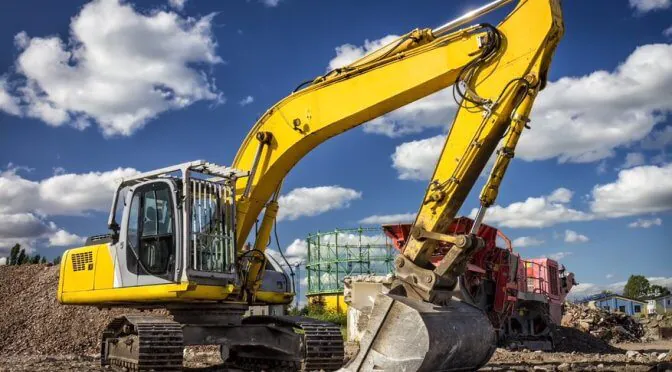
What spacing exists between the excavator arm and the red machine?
5485 mm

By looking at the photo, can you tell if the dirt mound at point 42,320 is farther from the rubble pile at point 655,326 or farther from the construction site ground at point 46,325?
the rubble pile at point 655,326

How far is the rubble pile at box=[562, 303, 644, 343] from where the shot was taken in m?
28.6

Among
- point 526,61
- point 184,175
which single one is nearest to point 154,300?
point 184,175

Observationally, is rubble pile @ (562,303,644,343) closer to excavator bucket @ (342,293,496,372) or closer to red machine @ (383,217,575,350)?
red machine @ (383,217,575,350)

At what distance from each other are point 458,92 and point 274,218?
3704mm

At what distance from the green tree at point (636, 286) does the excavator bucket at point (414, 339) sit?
78.2 m

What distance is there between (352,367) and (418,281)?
103 cm

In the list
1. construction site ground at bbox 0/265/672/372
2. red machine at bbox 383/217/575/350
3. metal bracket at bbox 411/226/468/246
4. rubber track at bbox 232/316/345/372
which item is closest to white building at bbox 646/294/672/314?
red machine at bbox 383/217/575/350

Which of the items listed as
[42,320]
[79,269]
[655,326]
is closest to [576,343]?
[655,326]

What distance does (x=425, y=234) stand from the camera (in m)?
6.74

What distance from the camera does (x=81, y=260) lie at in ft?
32.6

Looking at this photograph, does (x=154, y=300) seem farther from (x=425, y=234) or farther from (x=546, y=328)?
(x=546, y=328)

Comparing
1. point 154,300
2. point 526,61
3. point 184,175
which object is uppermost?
point 526,61

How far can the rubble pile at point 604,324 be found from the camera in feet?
93.9
